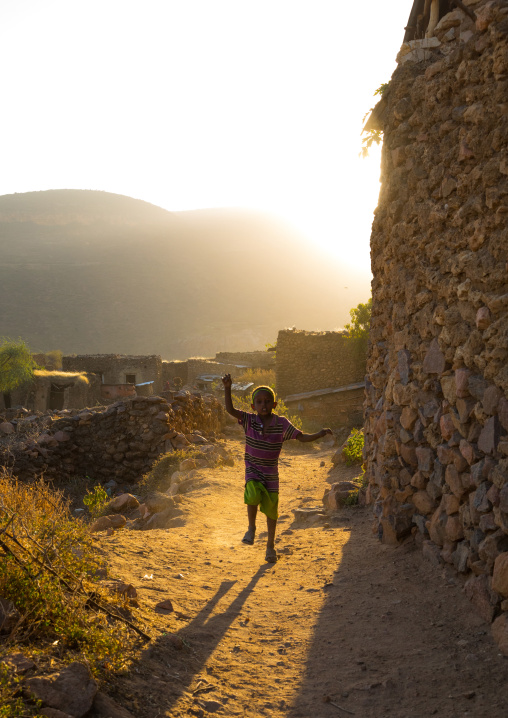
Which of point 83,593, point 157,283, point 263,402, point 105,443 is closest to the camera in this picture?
point 83,593

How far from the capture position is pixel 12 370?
25688 millimetres

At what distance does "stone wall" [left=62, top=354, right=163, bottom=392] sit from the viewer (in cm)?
2927

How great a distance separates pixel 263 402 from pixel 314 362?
14.0 m

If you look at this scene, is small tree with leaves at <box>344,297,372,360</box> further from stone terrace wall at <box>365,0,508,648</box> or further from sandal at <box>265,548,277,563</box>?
sandal at <box>265,548,277,563</box>

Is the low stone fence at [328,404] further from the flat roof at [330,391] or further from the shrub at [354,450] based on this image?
the shrub at [354,450]

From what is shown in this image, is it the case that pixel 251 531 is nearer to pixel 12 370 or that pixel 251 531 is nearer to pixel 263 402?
pixel 263 402

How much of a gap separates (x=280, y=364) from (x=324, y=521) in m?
13.0

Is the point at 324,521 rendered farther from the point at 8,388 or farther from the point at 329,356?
the point at 8,388

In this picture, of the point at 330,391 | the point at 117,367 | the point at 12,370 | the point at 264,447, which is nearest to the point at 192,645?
the point at 264,447

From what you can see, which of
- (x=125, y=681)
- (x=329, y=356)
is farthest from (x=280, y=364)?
(x=125, y=681)

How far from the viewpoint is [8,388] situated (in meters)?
25.1

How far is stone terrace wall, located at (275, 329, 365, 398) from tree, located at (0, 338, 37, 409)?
13038 millimetres

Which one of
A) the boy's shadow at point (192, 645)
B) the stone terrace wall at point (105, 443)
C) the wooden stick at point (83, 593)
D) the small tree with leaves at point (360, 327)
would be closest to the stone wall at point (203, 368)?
the small tree with leaves at point (360, 327)

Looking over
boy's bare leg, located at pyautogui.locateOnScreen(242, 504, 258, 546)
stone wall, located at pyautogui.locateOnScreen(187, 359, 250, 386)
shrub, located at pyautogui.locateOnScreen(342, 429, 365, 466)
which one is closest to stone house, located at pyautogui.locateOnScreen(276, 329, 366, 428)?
shrub, located at pyautogui.locateOnScreen(342, 429, 365, 466)
